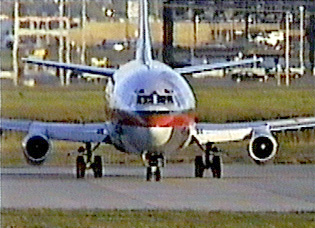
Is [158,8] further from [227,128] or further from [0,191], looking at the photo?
[0,191]

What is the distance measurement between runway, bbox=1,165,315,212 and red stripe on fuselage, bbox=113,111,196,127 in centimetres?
100

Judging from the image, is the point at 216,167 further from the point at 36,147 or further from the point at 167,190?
the point at 167,190

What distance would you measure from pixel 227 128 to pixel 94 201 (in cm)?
777

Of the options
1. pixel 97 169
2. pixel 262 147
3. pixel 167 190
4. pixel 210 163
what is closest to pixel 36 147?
pixel 97 169

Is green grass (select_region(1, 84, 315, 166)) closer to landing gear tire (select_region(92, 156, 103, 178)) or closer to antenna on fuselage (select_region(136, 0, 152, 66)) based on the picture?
antenna on fuselage (select_region(136, 0, 152, 66))

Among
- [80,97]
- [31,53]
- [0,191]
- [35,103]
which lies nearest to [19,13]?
[31,53]

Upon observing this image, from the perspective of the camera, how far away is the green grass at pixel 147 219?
20688 millimetres

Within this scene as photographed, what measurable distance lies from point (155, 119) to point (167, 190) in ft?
8.25

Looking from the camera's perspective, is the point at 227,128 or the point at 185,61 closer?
the point at 227,128

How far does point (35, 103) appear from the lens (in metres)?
55.3

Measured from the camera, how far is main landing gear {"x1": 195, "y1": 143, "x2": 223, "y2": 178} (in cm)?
3106

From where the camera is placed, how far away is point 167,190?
27078 mm

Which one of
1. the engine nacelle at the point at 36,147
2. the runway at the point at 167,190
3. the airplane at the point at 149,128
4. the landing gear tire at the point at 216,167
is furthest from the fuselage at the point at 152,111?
the engine nacelle at the point at 36,147

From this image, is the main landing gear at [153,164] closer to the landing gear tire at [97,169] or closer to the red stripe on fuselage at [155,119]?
the red stripe on fuselage at [155,119]
